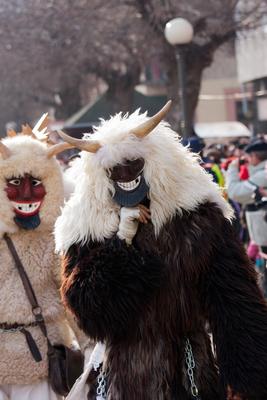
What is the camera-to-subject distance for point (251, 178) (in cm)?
787

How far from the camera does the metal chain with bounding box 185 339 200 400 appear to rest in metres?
3.13

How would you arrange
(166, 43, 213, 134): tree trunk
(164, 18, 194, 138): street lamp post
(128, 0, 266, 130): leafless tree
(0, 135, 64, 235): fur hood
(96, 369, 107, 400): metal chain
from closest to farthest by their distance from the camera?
1. (96, 369, 107, 400): metal chain
2. (0, 135, 64, 235): fur hood
3. (164, 18, 194, 138): street lamp post
4. (128, 0, 266, 130): leafless tree
5. (166, 43, 213, 134): tree trunk

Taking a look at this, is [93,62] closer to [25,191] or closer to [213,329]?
[25,191]

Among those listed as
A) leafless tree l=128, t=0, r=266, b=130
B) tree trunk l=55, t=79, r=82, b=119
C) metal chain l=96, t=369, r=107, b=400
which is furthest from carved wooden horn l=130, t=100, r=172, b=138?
tree trunk l=55, t=79, r=82, b=119

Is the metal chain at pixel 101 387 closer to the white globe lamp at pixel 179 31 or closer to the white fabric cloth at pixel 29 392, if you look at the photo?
the white fabric cloth at pixel 29 392

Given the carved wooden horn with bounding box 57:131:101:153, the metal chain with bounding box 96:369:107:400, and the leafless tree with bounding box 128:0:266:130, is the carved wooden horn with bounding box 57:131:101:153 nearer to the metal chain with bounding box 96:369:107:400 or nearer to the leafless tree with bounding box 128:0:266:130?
the metal chain with bounding box 96:369:107:400

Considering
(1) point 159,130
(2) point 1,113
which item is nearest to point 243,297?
(1) point 159,130

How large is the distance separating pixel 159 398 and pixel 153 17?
1281 centimetres

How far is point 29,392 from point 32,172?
1.23m

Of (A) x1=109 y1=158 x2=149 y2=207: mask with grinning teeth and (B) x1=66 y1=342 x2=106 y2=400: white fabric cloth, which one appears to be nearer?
(A) x1=109 y1=158 x2=149 y2=207: mask with grinning teeth

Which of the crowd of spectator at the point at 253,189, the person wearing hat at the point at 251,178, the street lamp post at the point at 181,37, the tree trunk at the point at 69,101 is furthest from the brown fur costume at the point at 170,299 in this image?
the tree trunk at the point at 69,101

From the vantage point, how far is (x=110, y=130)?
10.7 ft

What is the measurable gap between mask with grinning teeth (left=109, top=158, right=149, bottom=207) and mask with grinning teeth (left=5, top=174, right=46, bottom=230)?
121cm

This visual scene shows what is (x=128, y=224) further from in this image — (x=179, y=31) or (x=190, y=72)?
(x=190, y=72)
